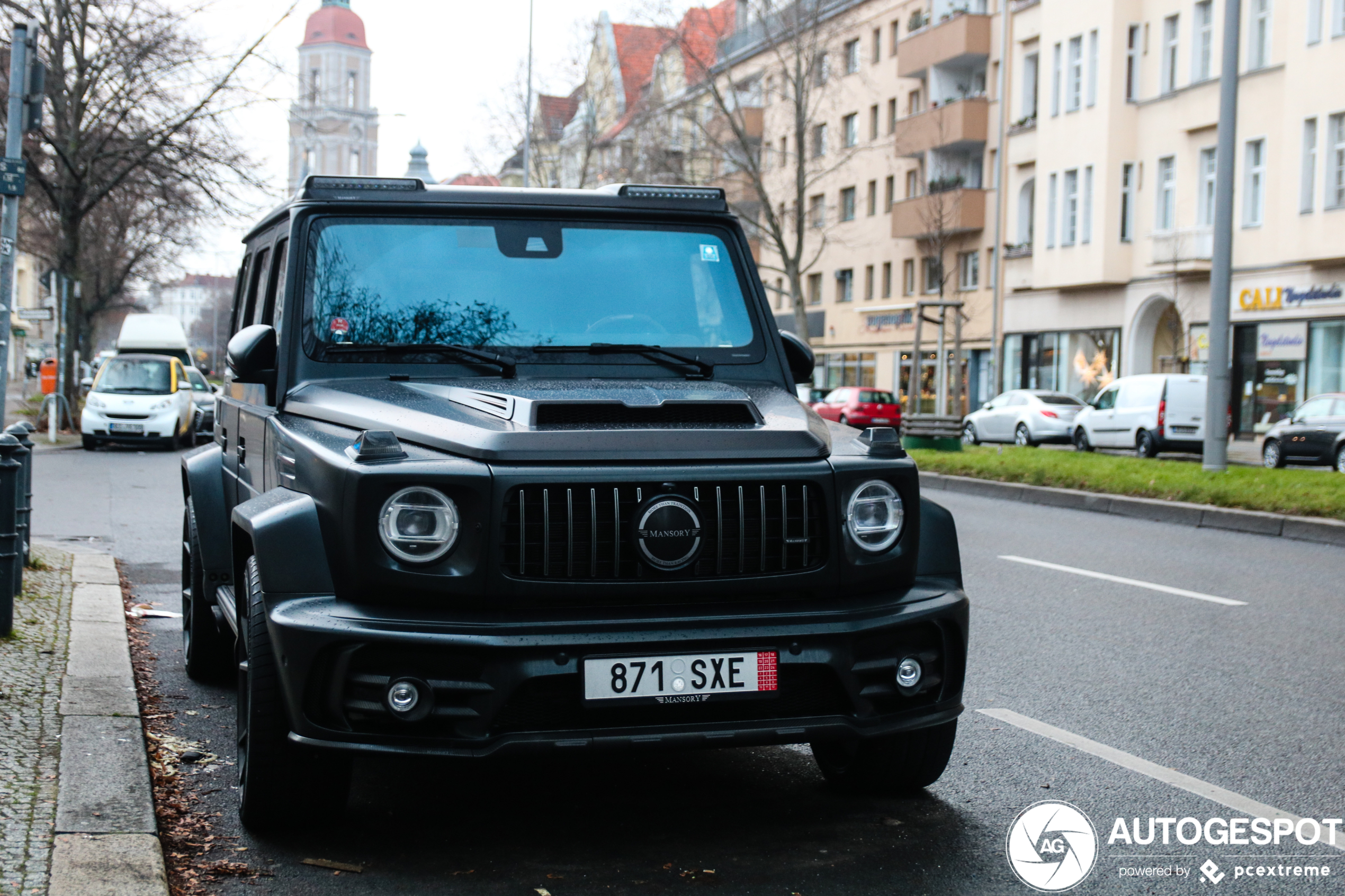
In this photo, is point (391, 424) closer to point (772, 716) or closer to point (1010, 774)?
point (772, 716)

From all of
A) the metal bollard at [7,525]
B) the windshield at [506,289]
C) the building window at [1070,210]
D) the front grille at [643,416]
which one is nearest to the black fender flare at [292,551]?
the front grille at [643,416]

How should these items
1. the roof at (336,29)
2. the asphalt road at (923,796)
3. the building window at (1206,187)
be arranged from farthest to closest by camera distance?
1. the roof at (336,29)
2. the building window at (1206,187)
3. the asphalt road at (923,796)

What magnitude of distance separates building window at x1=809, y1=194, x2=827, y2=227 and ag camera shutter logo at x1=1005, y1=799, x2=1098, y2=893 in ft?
179

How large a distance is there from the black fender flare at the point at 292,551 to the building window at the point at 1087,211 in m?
39.2

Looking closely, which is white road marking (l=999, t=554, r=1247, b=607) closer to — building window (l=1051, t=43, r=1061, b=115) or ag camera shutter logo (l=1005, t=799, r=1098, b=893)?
ag camera shutter logo (l=1005, t=799, r=1098, b=893)

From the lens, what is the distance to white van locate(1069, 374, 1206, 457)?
2962cm

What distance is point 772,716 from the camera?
3.97m

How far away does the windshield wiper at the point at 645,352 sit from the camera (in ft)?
16.4

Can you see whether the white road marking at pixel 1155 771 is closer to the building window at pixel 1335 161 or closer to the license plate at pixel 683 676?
the license plate at pixel 683 676

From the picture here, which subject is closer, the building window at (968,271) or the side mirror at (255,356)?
the side mirror at (255,356)

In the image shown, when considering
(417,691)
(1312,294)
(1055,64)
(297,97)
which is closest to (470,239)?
(417,691)

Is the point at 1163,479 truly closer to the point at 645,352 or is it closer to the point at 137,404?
the point at 645,352

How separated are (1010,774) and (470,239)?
8.47 ft

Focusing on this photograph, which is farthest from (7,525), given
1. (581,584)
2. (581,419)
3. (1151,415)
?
(1151,415)
